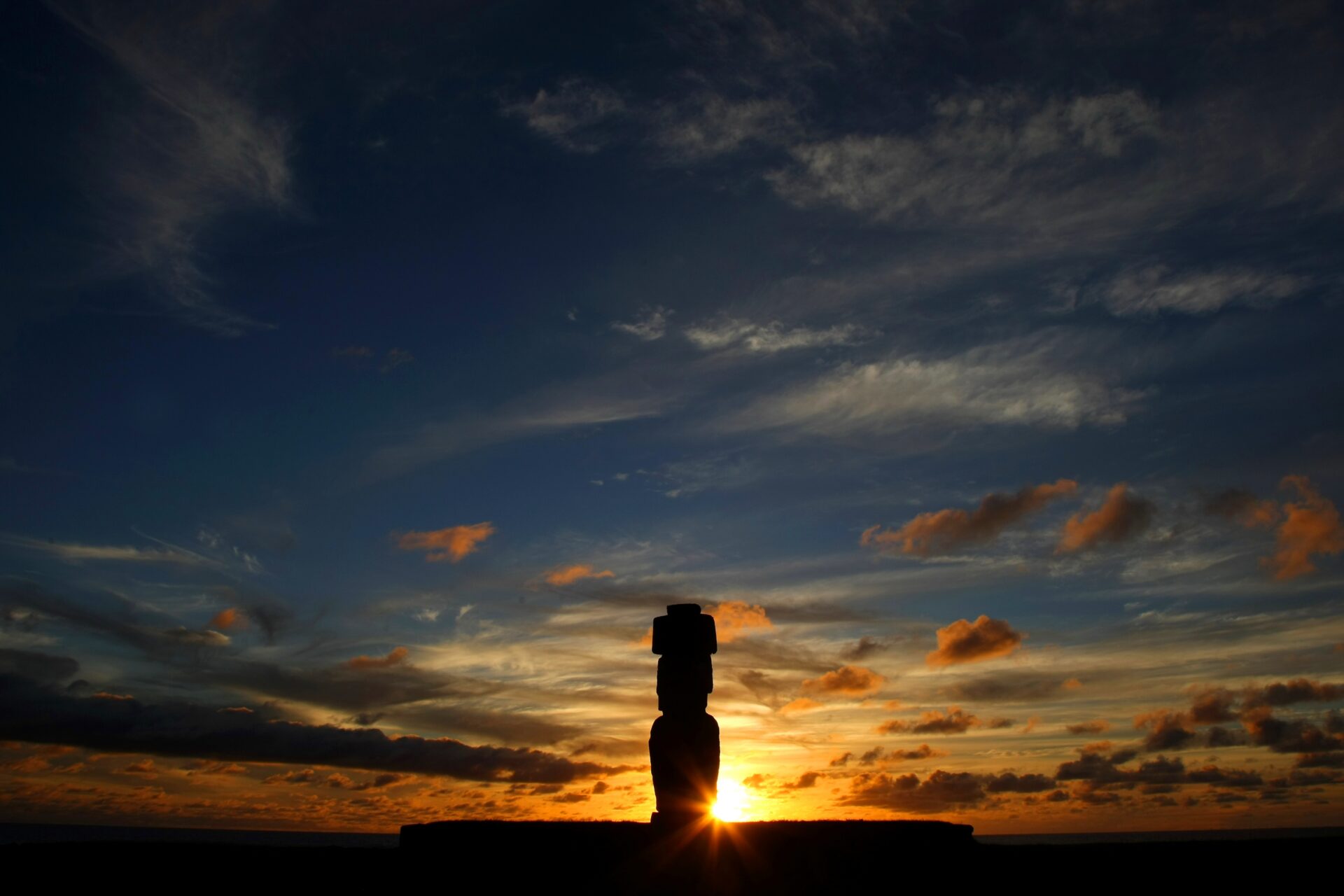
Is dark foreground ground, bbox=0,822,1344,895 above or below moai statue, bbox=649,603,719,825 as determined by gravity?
below

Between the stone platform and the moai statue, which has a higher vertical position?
the moai statue

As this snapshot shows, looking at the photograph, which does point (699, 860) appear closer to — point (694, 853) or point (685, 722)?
point (694, 853)

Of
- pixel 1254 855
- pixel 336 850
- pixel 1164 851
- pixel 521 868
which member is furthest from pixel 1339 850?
pixel 336 850

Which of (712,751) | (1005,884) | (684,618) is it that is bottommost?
(1005,884)

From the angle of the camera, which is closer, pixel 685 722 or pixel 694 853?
pixel 694 853

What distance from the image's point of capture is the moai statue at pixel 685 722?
673 inches

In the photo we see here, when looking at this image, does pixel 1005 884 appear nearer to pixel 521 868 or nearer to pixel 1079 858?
pixel 1079 858

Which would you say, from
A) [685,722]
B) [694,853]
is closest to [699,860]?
[694,853]

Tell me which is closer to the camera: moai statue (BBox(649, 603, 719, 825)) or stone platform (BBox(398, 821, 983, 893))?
stone platform (BBox(398, 821, 983, 893))

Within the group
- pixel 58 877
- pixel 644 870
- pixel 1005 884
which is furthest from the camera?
pixel 58 877

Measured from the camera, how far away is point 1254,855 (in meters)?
21.2

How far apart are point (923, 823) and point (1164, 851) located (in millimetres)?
10488

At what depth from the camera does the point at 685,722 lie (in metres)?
17.6

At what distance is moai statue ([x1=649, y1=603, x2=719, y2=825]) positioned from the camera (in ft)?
56.1
